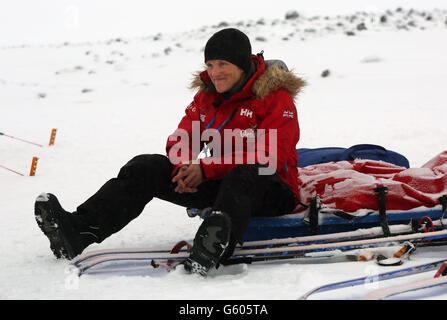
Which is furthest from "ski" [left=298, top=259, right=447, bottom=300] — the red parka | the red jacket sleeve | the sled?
the red jacket sleeve

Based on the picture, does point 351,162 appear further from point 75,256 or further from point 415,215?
point 75,256

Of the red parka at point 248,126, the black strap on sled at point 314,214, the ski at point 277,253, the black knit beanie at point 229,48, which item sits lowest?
the ski at point 277,253

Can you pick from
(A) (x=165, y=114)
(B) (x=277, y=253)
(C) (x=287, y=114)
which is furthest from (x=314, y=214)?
(A) (x=165, y=114)

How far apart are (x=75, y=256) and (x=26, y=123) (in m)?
6.37

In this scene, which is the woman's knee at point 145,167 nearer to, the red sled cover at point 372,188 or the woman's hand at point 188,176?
the woman's hand at point 188,176

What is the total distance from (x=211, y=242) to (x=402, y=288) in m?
0.76

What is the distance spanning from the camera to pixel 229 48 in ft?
9.09

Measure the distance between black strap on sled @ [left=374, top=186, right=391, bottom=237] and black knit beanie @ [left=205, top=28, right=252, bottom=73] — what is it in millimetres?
944

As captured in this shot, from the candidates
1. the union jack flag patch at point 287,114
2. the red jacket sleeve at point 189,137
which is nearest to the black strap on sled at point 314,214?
the union jack flag patch at point 287,114

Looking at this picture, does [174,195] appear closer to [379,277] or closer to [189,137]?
[189,137]

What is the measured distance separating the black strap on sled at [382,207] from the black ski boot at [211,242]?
2.71ft

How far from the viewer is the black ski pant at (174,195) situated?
2.34 metres

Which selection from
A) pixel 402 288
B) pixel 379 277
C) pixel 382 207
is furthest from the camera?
pixel 382 207
